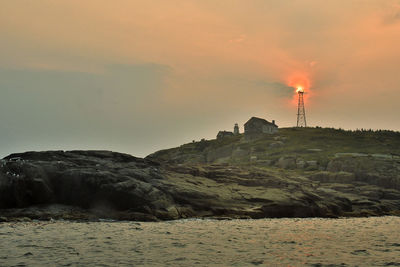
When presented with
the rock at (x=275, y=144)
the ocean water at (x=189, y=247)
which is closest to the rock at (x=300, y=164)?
the rock at (x=275, y=144)

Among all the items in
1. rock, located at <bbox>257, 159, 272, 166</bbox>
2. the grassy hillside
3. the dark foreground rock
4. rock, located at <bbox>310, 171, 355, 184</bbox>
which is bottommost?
the dark foreground rock

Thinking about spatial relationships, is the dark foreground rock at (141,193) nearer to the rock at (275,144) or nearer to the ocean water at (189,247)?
the ocean water at (189,247)

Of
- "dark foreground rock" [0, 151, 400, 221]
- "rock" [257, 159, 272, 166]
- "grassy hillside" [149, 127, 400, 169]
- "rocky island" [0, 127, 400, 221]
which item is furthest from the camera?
"grassy hillside" [149, 127, 400, 169]

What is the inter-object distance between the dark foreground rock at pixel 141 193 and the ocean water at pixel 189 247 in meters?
12.9

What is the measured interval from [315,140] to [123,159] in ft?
311

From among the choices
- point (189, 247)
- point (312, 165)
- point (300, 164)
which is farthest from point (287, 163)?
point (189, 247)

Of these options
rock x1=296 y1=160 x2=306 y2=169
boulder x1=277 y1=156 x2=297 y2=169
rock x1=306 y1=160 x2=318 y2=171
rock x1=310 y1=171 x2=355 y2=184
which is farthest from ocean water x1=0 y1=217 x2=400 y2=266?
boulder x1=277 y1=156 x2=297 y2=169

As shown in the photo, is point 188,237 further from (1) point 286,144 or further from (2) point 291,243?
(1) point 286,144

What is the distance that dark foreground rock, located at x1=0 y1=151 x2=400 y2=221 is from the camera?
48.5 metres

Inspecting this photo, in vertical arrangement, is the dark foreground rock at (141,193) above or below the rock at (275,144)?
below

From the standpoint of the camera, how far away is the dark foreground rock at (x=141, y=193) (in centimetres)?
4853

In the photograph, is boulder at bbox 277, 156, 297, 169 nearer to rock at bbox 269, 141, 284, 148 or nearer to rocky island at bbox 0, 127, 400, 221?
rocky island at bbox 0, 127, 400, 221

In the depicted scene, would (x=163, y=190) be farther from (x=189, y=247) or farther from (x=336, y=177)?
(x=336, y=177)

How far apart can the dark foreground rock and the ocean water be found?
1290cm
